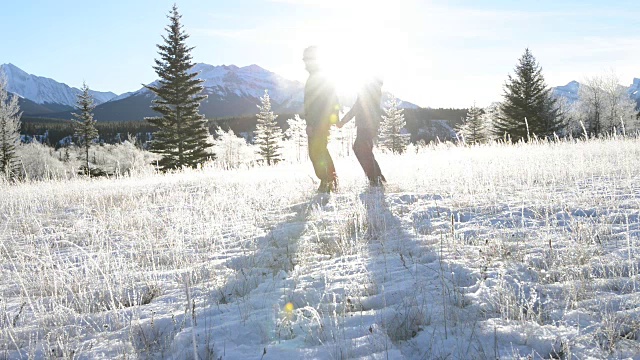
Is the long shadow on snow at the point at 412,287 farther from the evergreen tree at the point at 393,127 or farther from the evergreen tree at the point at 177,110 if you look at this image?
the evergreen tree at the point at 393,127

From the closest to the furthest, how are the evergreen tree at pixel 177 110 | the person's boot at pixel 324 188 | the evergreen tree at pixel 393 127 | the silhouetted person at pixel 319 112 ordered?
the person's boot at pixel 324 188 → the silhouetted person at pixel 319 112 → the evergreen tree at pixel 177 110 → the evergreen tree at pixel 393 127

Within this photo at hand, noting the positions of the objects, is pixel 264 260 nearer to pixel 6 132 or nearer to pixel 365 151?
pixel 365 151

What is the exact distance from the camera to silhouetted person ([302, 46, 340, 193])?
271 inches

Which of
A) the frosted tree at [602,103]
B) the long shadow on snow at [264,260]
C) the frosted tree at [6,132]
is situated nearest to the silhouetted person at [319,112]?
the long shadow on snow at [264,260]

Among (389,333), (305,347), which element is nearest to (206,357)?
(305,347)

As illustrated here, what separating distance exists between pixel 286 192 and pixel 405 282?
14.4 feet

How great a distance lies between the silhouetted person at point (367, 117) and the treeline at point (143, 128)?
113828 mm

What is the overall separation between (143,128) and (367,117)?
161 metres

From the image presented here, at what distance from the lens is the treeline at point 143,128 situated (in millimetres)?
132375

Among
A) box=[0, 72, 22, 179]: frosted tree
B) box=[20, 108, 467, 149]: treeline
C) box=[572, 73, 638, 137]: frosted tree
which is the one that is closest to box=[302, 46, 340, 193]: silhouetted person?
box=[0, 72, 22, 179]: frosted tree

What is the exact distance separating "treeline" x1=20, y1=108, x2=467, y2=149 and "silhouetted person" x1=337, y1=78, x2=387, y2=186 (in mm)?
113828

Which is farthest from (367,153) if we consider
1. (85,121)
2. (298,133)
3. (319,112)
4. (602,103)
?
(602,103)

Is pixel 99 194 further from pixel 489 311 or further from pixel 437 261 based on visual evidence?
pixel 489 311

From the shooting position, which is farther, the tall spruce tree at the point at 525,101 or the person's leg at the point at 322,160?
the tall spruce tree at the point at 525,101
